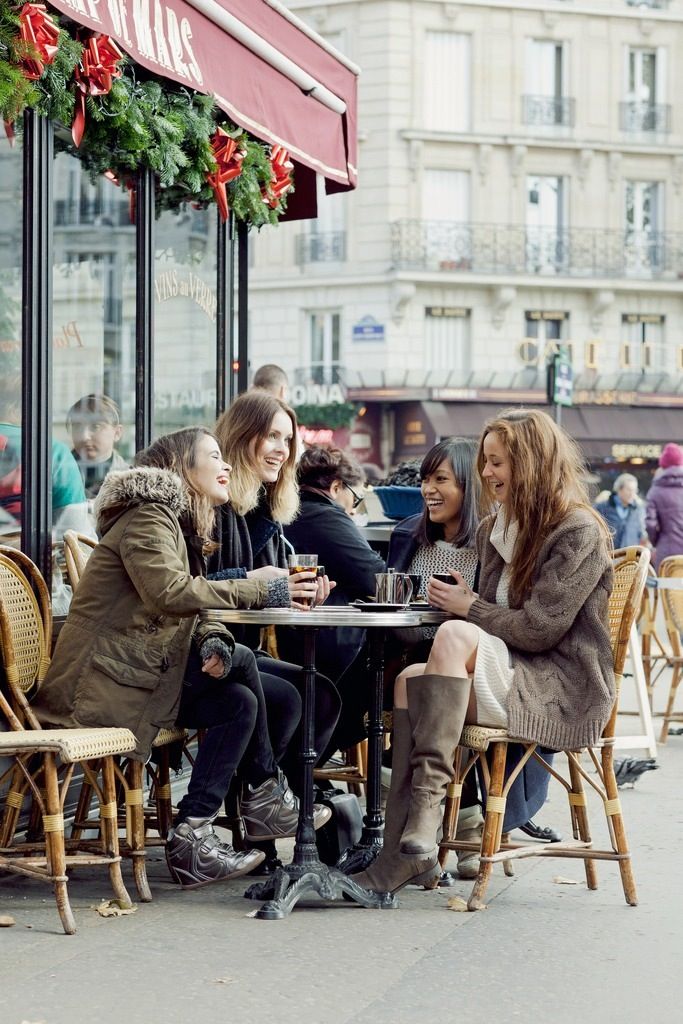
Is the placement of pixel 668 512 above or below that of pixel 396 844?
above

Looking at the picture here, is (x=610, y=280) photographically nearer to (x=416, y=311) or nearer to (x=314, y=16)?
(x=416, y=311)

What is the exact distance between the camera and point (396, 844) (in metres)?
4.82

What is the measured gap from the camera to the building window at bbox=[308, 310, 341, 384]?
35.3 meters

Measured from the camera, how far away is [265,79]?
6832 mm

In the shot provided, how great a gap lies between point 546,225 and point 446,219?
2.59 meters


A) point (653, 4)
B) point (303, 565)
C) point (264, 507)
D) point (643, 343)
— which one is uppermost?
point (653, 4)

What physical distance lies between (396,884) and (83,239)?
179 inches

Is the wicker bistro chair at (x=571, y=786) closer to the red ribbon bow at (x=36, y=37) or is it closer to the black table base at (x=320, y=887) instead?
the black table base at (x=320, y=887)

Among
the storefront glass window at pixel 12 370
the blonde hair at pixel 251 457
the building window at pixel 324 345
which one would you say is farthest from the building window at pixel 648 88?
the blonde hair at pixel 251 457

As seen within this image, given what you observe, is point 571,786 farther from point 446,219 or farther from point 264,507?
point 446,219

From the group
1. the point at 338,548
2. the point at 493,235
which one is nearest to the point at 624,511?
the point at 338,548

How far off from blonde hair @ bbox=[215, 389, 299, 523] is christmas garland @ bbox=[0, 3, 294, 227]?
128 cm

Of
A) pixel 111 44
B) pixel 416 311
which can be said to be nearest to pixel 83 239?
pixel 111 44

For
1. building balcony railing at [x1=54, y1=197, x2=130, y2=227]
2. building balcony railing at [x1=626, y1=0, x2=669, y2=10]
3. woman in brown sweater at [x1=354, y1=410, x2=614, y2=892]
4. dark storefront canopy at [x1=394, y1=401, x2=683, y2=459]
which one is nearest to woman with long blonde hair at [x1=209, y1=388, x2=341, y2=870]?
woman in brown sweater at [x1=354, y1=410, x2=614, y2=892]
